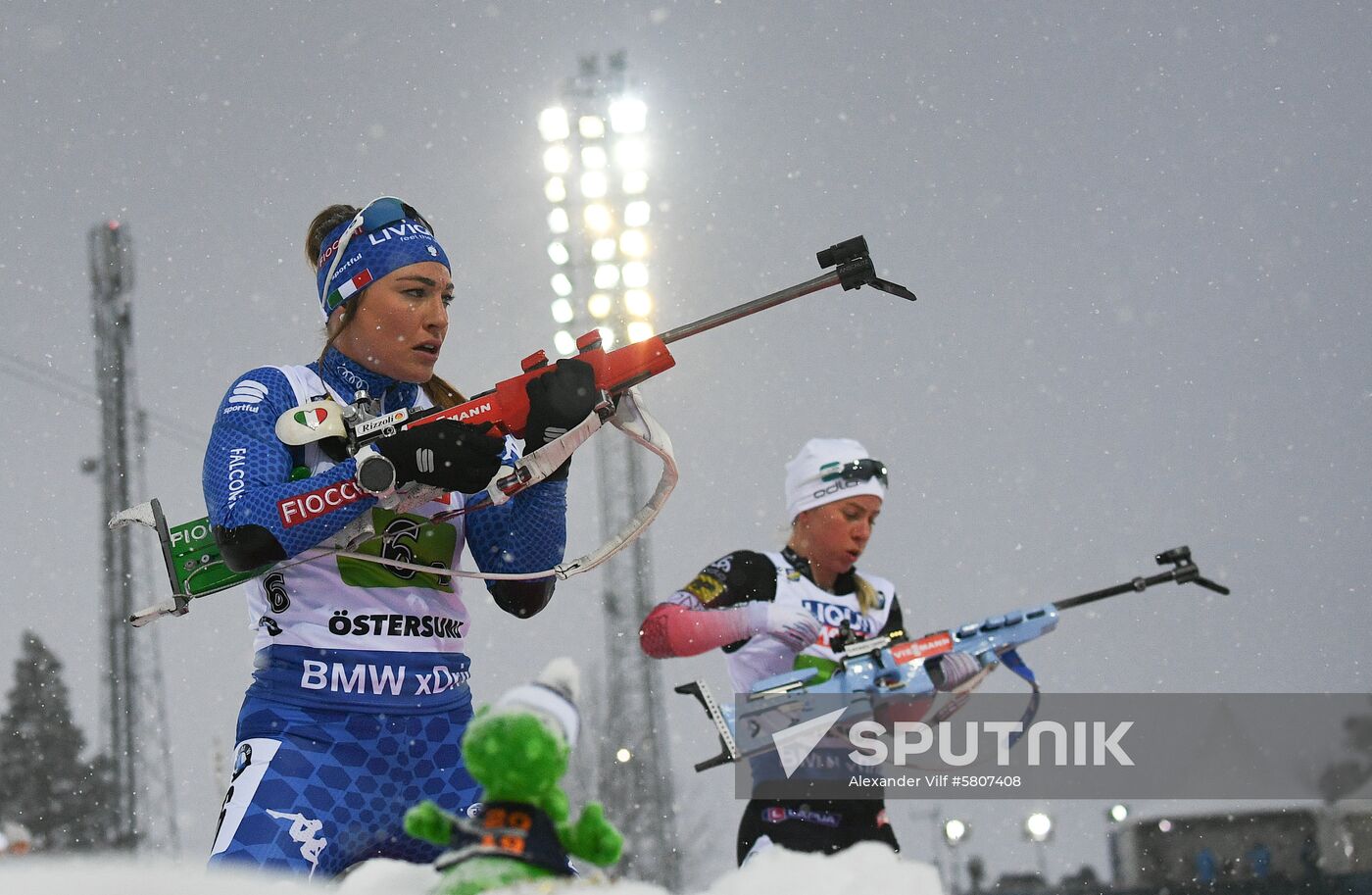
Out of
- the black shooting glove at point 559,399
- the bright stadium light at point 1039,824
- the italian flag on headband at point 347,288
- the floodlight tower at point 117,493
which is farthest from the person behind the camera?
the floodlight tower at point 117,493

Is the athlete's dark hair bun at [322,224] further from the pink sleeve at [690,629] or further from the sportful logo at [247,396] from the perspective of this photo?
the pink sleeve at [690,629]

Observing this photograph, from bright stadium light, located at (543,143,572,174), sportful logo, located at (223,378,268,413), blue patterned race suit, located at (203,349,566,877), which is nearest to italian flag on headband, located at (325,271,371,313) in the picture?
blue patterned race suit, located at (203,349,566,877)

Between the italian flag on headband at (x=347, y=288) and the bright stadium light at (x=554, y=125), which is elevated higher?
the bright stadium light at (x=554, y=125)

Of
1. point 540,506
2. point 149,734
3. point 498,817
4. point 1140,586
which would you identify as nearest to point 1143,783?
point 1140,586

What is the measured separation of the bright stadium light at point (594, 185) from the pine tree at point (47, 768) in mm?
16700

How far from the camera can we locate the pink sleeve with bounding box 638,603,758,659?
4.57 meters

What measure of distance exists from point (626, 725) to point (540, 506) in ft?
34.5

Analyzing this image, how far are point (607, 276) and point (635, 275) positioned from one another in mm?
296

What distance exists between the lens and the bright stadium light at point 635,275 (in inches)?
470

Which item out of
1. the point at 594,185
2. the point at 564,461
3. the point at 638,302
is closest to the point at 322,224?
the point at 564,461

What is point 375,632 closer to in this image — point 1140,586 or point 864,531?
point 864,531

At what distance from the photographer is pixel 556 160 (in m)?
12.6

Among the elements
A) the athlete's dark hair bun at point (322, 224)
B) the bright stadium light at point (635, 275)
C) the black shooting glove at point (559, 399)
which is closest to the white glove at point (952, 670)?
the black shooting glove at point (559, 399)

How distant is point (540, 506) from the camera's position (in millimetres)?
3086
